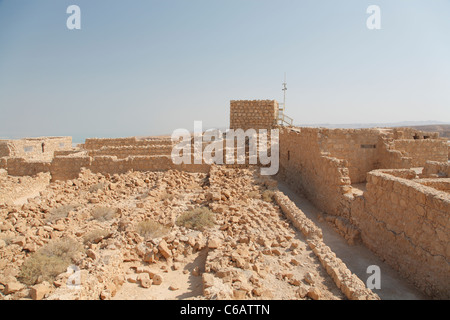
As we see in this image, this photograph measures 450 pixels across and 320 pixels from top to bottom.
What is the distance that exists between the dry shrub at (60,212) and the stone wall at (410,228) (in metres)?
7.30

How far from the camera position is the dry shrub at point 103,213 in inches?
243

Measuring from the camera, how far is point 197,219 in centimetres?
587

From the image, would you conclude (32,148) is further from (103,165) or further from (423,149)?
(423,149)

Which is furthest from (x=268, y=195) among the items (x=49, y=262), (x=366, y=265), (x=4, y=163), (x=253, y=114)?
(x=4, y=163)

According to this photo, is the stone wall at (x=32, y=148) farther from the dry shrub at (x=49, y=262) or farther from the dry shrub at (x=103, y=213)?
the dry shrub at (x=49, y=262)

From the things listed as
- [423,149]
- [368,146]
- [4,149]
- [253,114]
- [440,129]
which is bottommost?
[423,149]

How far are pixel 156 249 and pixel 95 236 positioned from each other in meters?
1.35

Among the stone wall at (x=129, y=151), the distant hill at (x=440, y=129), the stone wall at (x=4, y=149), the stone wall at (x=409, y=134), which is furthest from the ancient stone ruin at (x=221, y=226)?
the distant hill at (x=440, y=129)

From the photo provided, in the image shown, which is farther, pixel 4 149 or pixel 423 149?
pixel 4 149

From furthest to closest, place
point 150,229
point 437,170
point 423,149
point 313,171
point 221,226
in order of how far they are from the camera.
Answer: point 423,149, point 313,171, point 437,170, point 221,226, point 150,229

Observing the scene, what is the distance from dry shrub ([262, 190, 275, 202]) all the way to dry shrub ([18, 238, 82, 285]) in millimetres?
4536

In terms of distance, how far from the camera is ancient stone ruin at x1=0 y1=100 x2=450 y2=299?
3.92 metres

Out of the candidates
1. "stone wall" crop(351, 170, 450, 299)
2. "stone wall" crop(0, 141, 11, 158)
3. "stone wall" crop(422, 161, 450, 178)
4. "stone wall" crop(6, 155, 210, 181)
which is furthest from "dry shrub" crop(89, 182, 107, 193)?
"stone wall" crop(0, 141, 11, 158)

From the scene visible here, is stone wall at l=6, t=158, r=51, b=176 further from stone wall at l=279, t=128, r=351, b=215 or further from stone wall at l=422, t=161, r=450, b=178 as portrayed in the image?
stone wall at l=422, t=161, r=450, b=178
